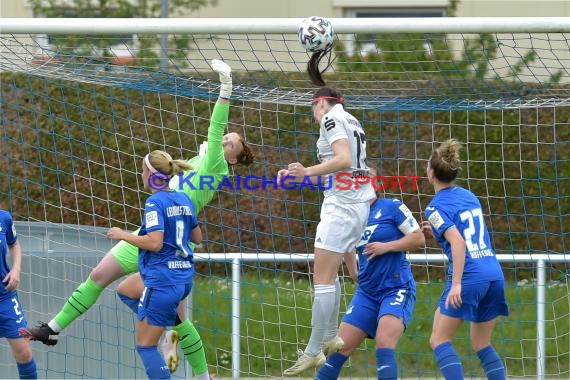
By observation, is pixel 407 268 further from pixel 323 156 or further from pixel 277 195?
pixel 277 195

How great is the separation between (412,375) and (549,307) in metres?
1.27

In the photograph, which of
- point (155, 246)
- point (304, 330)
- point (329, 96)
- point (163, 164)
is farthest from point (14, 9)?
point (155, 246)

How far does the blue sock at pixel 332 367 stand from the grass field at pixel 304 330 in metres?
1.64

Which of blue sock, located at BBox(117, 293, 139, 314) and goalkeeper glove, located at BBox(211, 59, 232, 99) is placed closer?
goalkeeper glove, located at BBox(211, 59, 232, 99)

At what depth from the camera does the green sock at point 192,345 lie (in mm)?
7465

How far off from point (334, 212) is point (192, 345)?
142 centimetres

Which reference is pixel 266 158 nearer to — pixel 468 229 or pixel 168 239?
pixel 168 239

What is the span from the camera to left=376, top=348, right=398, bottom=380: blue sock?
704 cm

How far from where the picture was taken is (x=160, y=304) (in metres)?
6.79

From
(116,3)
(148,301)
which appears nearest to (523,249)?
(148,301)

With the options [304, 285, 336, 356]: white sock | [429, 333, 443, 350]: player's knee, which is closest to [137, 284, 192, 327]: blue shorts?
[304, 285, 336, 356]: white sock

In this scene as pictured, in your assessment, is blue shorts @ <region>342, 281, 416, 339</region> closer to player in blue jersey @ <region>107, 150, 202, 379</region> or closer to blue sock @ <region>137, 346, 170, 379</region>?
player in blue jersey @ <region>107, 150, 202, 379</region>

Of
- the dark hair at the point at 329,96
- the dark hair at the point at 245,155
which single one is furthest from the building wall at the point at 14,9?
the dark hair at the point at 329,96

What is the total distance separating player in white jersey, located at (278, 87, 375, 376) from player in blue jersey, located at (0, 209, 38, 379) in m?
1.91
